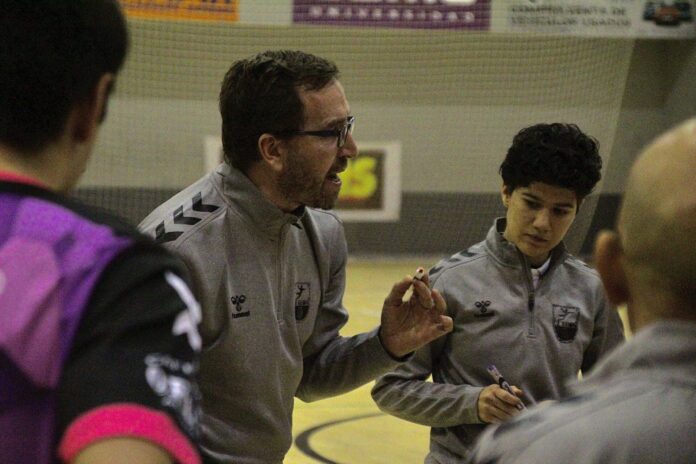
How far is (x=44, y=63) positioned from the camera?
1.03 meters

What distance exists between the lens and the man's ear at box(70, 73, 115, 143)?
1063 millimetres

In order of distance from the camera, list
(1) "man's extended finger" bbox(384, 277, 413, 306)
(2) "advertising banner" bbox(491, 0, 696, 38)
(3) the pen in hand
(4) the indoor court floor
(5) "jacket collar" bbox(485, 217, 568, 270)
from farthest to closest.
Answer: (2) "advertising banner" bbox(491, 0, 696, 38) < (4) the indoor court floor < (5) "jacket collar" bbox(485, 217, 568, 270) < (3) the pen in hand < (1) "man's extended finger" bbox(384, 277, 413, 306)

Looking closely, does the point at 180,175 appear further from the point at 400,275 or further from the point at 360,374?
the point at 360,374

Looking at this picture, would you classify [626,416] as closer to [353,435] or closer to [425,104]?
[353,435]

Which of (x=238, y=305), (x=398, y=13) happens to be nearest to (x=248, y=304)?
(x=238, y=305)

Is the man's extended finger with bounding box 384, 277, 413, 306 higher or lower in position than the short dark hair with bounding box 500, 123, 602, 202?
lower

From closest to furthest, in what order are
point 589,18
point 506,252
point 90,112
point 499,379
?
point 90,112
point 499,379
point 506,252
point 589,18

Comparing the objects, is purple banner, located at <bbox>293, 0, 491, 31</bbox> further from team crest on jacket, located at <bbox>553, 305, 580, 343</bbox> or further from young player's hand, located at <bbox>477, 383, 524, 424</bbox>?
young player's hand, located at <bbox>477, 383, 524, 424</bbox>

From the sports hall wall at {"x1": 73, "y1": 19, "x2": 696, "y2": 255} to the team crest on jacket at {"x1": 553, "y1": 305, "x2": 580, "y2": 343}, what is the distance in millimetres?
7388

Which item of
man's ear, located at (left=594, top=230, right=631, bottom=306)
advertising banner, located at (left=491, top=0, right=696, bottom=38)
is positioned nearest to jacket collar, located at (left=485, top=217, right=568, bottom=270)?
man's ear, located at (left=594, top=230, right=631, bottom=306)

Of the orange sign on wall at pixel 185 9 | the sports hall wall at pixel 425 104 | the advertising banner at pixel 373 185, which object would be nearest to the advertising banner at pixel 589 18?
the sports hall wall at pixel 425 104

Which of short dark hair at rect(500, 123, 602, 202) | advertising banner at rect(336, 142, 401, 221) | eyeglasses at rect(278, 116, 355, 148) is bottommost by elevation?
advertising banner at rect(336, 142, 401, 221)

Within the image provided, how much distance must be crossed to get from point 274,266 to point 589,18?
726cm

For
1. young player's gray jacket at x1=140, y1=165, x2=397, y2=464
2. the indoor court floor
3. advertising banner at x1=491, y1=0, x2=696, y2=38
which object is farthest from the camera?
advertising banner at x1=491, y1=0, x2=696, y2=38
